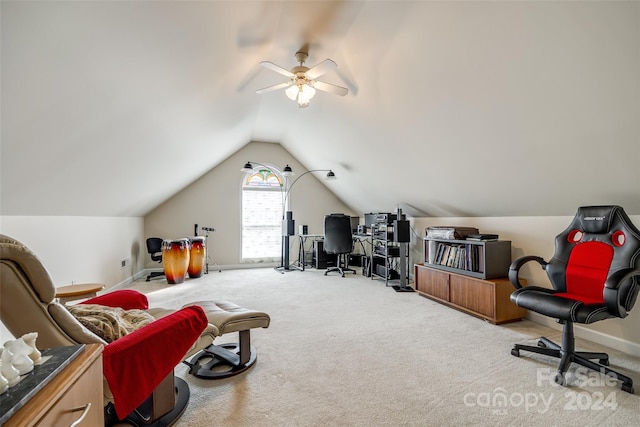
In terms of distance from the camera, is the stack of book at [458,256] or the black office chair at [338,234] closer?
the stack of book at [458,256]

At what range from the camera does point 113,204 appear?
12.6 feet

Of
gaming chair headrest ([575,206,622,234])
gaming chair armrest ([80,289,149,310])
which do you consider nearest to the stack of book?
gaming chair headrest ([575,206,622,234])

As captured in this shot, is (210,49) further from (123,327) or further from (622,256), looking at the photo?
(622,256)

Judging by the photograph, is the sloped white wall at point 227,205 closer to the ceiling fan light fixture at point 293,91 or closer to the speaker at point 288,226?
the speaker at point 288,226

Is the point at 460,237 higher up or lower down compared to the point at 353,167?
lower down

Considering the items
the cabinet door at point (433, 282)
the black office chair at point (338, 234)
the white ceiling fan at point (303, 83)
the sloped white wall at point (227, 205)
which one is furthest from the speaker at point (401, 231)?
the white ceiling fan at point (303, 83)

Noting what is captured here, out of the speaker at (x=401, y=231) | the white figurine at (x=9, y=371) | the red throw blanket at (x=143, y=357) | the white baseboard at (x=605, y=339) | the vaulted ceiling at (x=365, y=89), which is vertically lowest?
the white baseboard at (x=605, y=339)

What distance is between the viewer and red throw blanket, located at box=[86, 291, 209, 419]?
1.21 m

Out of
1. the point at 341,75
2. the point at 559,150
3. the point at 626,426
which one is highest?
the point at 341,75

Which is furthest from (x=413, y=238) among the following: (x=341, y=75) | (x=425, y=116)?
(x=341, y=75)

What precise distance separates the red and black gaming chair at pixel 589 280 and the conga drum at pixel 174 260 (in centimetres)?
464

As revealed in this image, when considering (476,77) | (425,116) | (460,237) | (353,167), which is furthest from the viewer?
(353,167)

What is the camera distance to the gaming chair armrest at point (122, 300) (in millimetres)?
1960

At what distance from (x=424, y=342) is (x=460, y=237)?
1609 mm
